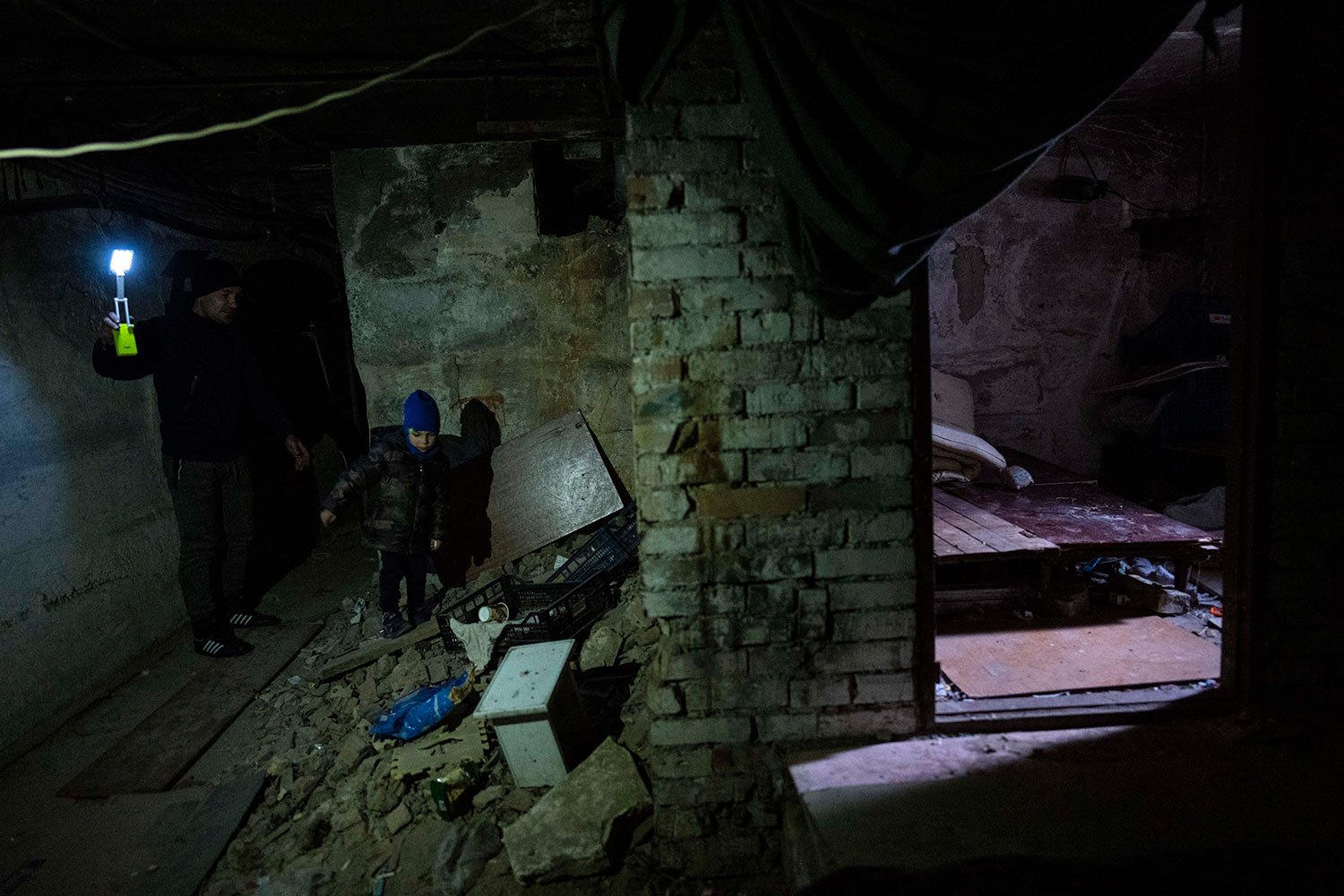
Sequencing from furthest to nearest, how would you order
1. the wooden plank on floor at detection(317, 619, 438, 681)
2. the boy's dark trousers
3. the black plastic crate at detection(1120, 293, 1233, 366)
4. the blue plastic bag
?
1. the black plastic crate at detection(1120, 293, 1233, 366)
2. the boy's dark trousers
3. the wooden plank on floor at detection(317, 619, 438, 681)
4. the blue plastic bag

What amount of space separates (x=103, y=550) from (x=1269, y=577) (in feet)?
20.6

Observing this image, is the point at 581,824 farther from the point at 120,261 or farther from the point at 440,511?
the point at 120,261

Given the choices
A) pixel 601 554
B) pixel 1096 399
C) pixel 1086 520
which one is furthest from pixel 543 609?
pixel 1096 399

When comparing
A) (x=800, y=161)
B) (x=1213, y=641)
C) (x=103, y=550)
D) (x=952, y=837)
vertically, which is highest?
(x=800, y=161)

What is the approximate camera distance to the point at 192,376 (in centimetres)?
469

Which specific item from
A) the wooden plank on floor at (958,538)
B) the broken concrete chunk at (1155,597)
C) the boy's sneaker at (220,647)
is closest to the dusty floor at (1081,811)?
the wooden plank on floor at (958,538)

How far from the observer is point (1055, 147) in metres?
6.56

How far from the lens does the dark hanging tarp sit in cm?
163

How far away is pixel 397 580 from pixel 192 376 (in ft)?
6.53

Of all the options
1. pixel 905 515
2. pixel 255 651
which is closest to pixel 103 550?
pixel 255 651

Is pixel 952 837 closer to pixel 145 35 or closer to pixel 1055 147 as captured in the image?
pixel 145 35

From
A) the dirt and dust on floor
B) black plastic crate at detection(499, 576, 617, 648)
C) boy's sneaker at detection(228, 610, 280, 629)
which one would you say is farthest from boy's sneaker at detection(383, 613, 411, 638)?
the dirt and dust on floor

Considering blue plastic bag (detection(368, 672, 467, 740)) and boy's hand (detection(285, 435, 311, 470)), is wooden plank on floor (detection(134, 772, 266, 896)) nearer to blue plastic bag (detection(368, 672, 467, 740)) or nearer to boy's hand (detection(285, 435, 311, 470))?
blue plastic bag (detection(368, 672, 467, 740))

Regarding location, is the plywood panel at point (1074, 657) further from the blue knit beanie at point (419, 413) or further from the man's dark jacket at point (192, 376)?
the man's dark jacket at point (192, 376)
